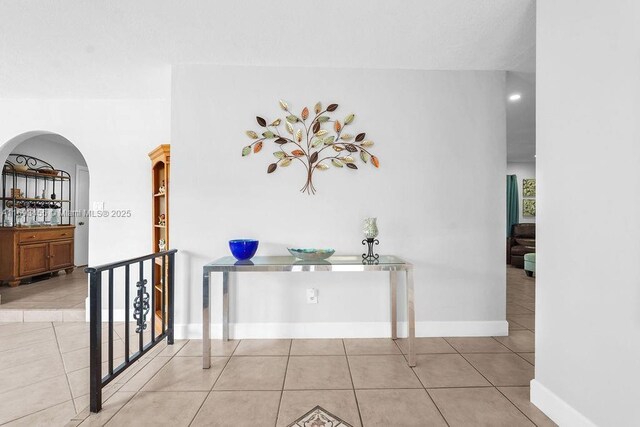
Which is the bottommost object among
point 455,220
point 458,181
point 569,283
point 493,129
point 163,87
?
point 569,283

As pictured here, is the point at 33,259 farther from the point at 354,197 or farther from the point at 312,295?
the point at 354,197

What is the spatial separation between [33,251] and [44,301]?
146cm

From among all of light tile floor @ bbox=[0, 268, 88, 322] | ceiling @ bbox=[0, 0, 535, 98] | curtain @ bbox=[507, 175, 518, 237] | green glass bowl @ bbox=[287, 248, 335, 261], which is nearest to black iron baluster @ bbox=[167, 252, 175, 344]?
green glass bowl @ bbox=[287, 248, 335, 261]

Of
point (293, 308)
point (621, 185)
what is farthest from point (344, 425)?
point (621, 185)

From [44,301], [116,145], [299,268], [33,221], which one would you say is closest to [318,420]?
[299,268]

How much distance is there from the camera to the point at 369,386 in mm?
1995

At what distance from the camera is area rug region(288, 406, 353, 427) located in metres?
1.63

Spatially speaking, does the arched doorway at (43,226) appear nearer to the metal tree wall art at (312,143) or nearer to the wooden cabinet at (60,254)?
the wooden cabinet at (60,254)

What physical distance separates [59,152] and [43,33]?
436 centimetres

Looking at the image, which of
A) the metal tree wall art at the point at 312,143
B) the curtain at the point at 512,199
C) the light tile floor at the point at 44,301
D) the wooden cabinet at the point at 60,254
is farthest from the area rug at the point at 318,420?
the curtain at the point at 512,199

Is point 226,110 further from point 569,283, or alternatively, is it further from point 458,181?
point 569,283

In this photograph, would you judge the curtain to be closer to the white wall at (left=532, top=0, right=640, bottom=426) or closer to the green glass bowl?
the white wall at (left=532, top=0, right=640, bottom=426)

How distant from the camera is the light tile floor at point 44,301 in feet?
10.8

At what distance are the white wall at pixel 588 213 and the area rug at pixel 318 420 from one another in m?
1.11
